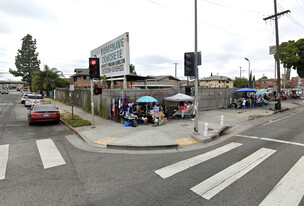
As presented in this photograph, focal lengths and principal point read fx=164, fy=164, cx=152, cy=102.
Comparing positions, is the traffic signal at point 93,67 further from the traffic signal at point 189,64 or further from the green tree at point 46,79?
the green tree at point 46,79

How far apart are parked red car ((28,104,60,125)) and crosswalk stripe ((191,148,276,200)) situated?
10254mm

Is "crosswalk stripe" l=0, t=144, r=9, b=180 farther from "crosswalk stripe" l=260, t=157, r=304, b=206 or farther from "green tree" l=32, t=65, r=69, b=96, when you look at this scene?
"green tree" l=32, t=65, r=69, b=96

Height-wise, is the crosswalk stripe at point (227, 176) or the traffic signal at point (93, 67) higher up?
the traffic signal at point (93, 67)

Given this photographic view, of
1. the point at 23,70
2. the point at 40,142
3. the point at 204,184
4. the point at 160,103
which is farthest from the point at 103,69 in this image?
the point at 23,70

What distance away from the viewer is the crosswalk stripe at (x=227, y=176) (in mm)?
3410

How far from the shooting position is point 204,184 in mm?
3678

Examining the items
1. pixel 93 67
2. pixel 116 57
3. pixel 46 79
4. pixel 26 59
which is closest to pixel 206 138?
pixel 93 67

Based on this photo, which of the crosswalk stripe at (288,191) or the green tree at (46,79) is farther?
the green tree at (46,79)

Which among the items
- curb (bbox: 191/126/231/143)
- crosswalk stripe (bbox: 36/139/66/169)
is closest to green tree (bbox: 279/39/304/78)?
curb (bbox: 191/126/231/143)

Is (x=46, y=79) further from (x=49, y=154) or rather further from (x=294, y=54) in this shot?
(x=294, y=54)

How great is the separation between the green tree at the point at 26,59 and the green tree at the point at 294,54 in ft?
241

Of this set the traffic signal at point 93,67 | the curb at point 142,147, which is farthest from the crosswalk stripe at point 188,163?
the traffic signal at point 93,67

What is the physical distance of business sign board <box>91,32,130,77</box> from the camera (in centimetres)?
1035

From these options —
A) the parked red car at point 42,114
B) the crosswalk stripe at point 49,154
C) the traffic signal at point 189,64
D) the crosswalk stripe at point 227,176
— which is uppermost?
the traffic signal at point 189,64
